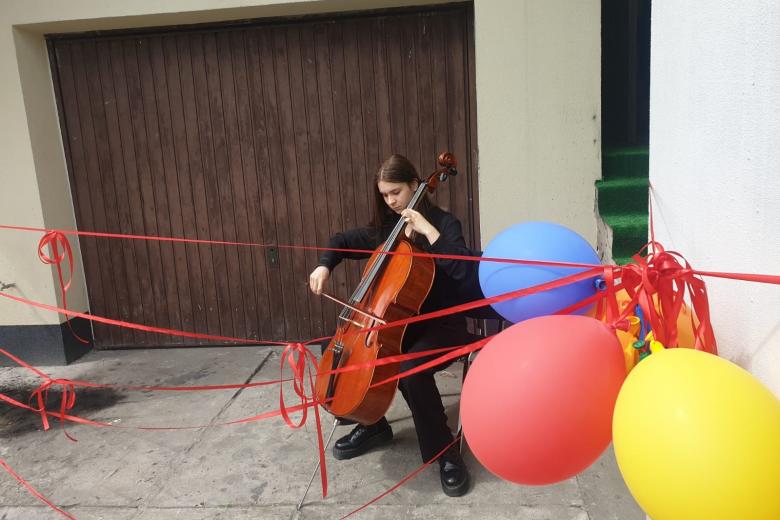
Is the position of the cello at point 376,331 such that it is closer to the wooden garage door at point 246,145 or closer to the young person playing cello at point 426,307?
Result: the young person playing cello at point 426,307

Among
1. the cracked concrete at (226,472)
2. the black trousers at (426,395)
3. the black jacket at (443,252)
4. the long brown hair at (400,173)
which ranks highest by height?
the long brown hair at (400,173)

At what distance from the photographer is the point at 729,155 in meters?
1.15

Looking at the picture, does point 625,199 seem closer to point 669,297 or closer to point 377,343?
point 377,343

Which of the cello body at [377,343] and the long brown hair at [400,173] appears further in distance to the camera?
the long brown hair at [400,173]

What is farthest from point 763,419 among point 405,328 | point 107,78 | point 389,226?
point 107,78

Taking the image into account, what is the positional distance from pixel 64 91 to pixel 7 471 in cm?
245

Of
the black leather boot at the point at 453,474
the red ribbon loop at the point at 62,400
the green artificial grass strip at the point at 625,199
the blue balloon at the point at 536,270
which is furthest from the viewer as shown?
the green artificial grass strip at the point at 625,199

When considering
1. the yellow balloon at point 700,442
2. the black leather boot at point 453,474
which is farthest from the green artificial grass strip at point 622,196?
the yellow balloon at point 700,442

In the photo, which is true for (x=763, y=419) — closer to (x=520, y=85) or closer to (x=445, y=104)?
(x=520, y=85)

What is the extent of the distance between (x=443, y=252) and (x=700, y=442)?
1.50 meters

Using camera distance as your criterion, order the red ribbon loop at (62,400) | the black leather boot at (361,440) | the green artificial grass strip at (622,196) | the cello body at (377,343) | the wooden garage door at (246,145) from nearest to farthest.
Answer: the red ribbon loop at (62,400)
the cello body at (377,343)
the black leather boot at (361,440)
the green artificial grass strip at (622,196)
the wooden garage door at (246,145)

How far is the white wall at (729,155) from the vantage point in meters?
1.01

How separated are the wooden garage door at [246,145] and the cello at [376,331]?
1529 millimetres

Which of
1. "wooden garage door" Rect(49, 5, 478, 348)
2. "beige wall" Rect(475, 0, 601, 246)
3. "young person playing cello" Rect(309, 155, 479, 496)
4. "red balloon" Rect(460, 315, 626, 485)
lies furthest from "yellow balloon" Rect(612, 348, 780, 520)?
"wooden garage door" Rect(49, 5, 478, 348)
